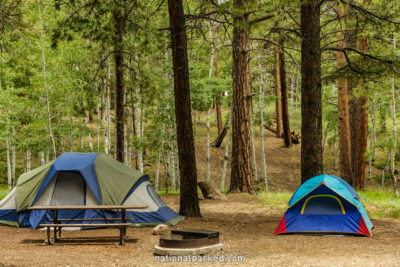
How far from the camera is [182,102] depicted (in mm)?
9094

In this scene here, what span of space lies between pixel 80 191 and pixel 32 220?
1.23 meters

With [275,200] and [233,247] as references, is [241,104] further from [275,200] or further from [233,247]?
[233,247]

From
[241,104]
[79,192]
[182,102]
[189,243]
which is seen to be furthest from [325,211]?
[241,104]

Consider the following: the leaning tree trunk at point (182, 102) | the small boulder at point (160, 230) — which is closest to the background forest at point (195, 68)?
the leaning tree trunk at point (182, 102)

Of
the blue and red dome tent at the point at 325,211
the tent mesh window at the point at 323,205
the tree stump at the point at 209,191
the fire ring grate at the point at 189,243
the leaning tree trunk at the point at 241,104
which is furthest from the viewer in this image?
the leaning tree trunk at the point at 241,104

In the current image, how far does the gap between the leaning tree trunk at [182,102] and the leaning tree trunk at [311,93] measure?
8.91ft

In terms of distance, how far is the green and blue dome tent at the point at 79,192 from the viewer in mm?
8461

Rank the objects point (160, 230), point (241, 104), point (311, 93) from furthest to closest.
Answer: point (241, 104) → point (311, 93) → point (160, 230)

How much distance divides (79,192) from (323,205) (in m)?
5.22

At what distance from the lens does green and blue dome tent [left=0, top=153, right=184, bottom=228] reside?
8461mm

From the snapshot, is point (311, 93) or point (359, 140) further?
point (359, 140)

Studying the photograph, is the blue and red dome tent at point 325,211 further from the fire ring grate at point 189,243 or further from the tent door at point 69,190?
the tent door at point 69,190

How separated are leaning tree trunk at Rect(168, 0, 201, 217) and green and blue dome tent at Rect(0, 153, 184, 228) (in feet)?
2.64

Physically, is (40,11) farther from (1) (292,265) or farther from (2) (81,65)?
(1) (292,265)
